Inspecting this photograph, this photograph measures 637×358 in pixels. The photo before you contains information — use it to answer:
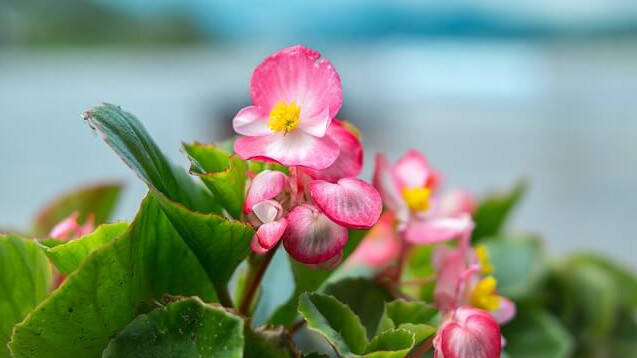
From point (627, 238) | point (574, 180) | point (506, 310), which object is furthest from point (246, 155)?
point (574, 180)

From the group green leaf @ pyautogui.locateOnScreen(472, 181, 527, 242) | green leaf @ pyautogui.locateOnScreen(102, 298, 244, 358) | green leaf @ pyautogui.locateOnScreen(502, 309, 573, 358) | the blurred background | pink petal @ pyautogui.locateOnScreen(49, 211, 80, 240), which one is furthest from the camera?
the blurred background

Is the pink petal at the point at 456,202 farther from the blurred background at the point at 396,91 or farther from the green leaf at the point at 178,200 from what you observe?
the blurred background at the point at 396,91

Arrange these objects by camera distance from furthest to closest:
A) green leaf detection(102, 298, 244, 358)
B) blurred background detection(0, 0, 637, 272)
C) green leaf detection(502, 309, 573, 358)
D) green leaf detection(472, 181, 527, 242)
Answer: blurred background detection(0, 0, 637, 272) < green leaf detection(472, 181, 527, 242) < green leaf detection(502, 309, 573, 358) < green leaf detection(102, 298, 244, 358)

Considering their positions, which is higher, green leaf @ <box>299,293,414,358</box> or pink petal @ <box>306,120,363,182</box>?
pink petal @ <box>306,120,363,182</box>

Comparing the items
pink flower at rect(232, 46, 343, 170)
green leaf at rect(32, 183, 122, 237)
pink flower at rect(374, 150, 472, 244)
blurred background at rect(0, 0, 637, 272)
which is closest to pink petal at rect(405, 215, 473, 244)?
pink flower at rect(374, 150, 472, 244)

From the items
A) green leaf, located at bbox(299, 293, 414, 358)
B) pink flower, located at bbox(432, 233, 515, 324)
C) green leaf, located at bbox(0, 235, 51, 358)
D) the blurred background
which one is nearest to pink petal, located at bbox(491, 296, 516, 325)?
pink flower, located at bbox(432, 233, 515, 324)

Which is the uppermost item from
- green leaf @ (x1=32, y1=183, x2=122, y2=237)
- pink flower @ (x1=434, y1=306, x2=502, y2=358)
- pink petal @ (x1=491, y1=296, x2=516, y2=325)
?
pink flower @ (x1=434, y1=306, x2=502, y2=358)

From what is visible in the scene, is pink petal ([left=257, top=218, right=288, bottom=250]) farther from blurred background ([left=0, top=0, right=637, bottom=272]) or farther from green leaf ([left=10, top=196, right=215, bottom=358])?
blurred background ([left=0, top=0, right=637, bottom=272])

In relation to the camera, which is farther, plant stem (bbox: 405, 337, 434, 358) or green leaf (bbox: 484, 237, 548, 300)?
green leaf (bbox: 484, 237, 548, 300)
